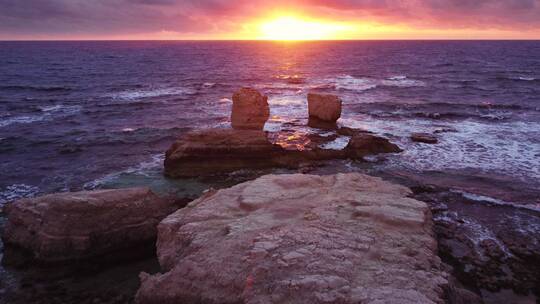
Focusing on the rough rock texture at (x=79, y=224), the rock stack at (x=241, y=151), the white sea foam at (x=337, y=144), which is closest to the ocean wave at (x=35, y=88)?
the rock stack at (x=241, y=151)

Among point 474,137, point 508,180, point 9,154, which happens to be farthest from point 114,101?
point 508,180

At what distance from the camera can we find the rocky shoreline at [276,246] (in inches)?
313

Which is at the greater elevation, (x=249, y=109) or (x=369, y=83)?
(x=249, y=109)

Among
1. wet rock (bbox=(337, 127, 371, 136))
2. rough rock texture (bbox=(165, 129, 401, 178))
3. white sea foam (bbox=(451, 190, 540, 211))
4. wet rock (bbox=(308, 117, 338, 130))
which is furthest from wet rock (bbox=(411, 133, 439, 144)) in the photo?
white sea foam (bbox=(451, 190, 540, 211))

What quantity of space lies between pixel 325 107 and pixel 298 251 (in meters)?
24.1

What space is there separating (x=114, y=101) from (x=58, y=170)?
24.9 meters

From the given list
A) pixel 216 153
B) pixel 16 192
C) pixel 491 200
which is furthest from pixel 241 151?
pixel 491 200

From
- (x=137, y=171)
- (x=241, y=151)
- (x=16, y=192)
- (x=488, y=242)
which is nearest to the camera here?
(x=488, y=242)

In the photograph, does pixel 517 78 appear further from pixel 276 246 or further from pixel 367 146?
pixel 276 246

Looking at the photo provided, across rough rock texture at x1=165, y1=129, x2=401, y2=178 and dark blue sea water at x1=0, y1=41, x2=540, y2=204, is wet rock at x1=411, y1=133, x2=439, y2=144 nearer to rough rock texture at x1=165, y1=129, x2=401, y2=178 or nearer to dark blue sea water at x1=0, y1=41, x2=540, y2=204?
dark blue sea water at x1=0, y1=41, x2=540, y2=204

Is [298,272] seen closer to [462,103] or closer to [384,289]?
[384,289]

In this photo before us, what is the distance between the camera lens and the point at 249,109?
25.5m

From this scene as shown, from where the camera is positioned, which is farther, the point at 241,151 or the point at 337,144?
the point at 337,144

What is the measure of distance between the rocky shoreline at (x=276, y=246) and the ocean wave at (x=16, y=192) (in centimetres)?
512
